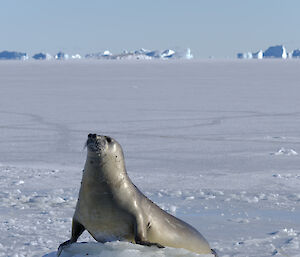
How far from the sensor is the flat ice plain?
190 inches

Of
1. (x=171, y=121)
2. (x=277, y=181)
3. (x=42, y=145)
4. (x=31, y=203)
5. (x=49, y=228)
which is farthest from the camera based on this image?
(x=171, y=121)

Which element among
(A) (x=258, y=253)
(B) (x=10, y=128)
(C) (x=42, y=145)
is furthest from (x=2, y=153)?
(A) (x=258, y=253)

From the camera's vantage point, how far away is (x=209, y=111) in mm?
14812

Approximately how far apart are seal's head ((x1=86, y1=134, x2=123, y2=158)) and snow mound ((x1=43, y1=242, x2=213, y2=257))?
49cm

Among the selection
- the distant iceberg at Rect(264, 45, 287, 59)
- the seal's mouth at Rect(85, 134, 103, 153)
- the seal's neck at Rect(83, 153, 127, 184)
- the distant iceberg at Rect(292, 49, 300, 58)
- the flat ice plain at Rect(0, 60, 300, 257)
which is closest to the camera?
the seal's mouth at Rect(85, 134, 103, 153)

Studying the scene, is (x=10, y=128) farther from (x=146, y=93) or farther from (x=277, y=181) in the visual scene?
(x=146, y=93)

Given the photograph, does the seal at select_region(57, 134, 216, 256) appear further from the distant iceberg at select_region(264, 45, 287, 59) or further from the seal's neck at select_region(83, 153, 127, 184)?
the distant iceberg at select_region(264, 45, 287, 59)

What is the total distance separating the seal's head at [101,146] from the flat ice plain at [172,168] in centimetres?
49

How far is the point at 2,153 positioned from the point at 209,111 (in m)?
6.79

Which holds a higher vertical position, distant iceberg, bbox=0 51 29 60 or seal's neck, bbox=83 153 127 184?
distant iceberg, bbox=0 51 29 60

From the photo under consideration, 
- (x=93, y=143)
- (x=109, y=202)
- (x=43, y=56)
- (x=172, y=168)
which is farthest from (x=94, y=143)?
(x=43, y=56)

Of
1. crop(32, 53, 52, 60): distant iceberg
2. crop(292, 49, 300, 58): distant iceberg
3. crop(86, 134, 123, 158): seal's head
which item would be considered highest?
crop(32, 53, 52, 60): distant iceberg

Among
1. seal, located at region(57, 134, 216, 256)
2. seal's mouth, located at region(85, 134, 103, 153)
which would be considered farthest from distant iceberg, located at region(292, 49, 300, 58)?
seal's mouth, located at region(85, 134, 103, 153)

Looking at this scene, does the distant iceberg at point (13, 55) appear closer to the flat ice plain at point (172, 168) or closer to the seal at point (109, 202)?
the flat ice plain at point (172, 168)
